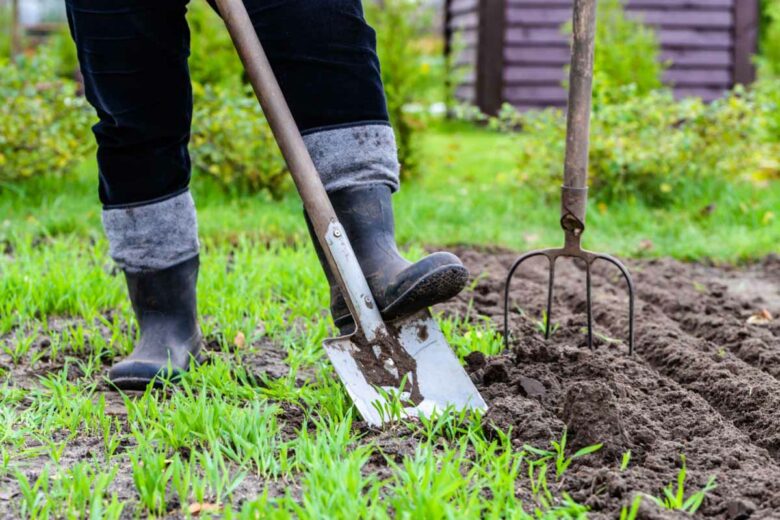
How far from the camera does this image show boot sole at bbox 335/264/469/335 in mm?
2014

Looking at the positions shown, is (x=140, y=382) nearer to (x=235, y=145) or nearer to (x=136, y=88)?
(x=136, y=88)

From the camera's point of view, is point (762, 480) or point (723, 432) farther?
point (723, 432)

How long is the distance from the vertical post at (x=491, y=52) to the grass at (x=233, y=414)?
18.8 feet

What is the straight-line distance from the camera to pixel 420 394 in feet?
6.84

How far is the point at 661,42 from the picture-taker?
392 inches

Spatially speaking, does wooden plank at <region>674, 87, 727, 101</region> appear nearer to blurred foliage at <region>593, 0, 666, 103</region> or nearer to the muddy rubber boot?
blurred foliage at <region>593, 0, 666, 103</region>

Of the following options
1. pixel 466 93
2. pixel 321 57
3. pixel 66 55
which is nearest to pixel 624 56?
pixel 466 93

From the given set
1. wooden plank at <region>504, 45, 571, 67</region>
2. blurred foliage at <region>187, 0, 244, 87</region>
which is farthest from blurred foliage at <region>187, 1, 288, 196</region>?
wooden plank at <region>504, 45, 571, 67</region>

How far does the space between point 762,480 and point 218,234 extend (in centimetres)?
309

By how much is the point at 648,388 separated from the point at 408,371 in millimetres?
598

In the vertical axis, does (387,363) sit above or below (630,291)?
below

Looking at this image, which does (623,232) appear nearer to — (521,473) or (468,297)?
(468,297)

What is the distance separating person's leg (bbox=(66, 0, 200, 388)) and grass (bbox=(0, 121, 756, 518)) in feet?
0.52

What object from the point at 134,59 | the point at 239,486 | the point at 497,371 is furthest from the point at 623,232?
the point at 239,486
